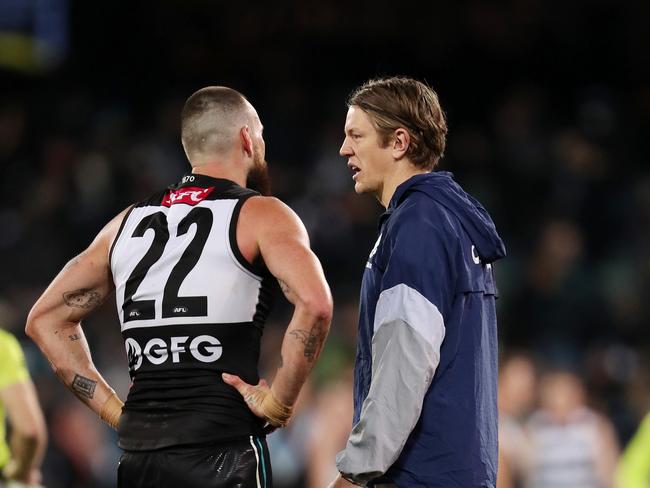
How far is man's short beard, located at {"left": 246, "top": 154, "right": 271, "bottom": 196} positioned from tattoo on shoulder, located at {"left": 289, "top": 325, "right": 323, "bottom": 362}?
732 mm

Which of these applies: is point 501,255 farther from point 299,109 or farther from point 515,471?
point 299,109

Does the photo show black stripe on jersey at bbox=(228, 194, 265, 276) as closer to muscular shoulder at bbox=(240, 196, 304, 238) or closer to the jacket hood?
muscular shoulder at bbox=(240, 196, 304, 238)

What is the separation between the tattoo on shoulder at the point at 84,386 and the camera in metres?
4.71

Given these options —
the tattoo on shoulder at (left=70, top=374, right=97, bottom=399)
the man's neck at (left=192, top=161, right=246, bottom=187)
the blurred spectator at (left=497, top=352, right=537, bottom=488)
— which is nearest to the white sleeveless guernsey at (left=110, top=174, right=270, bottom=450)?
the man's neck at (left=192, top=161, right=246, bottom=187)

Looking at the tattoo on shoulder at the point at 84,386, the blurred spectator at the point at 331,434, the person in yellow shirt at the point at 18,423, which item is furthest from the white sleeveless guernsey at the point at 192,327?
the blurred spectator at the point at 331,434

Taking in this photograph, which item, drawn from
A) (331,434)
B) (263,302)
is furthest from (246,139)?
(331,434)

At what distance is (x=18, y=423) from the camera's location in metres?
6.45

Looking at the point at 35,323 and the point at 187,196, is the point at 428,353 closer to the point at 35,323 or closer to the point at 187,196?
the point at 187,196

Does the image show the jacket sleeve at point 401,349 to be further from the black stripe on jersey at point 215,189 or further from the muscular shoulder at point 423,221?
the black stripe on jersey at point 215,189

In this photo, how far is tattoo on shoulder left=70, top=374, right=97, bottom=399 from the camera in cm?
471

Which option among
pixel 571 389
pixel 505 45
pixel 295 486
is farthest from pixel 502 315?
pixel 505 45

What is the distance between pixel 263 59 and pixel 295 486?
21.7ft

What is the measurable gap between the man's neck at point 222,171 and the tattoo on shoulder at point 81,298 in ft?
2.13

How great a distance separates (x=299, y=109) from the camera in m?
13.8
